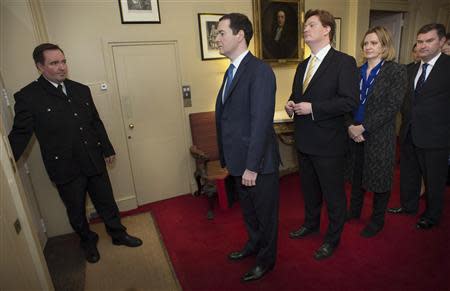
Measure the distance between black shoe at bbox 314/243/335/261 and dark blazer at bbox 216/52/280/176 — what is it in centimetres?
87

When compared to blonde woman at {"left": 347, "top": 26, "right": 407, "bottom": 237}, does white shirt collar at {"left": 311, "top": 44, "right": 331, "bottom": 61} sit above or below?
above

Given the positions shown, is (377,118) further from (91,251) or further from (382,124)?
(91,251)

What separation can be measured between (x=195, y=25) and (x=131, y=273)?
2.50m

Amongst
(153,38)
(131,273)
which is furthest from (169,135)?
(131,273)

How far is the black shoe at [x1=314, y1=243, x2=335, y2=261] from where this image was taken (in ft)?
6.66

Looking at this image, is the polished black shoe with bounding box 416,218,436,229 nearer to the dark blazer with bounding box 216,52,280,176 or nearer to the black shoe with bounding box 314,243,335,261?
the black shoe with bounding box 314,243,335,261

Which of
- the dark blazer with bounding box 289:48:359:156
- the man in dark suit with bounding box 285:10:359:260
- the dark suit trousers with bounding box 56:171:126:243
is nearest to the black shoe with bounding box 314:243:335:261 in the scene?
the man in dark suit with bounding box 285:10:359:260

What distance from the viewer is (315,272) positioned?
1.91 m

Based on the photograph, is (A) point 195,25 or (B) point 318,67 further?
(A) point 195,25

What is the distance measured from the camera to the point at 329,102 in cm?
169

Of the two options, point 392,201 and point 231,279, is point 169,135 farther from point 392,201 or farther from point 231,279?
point 392,201

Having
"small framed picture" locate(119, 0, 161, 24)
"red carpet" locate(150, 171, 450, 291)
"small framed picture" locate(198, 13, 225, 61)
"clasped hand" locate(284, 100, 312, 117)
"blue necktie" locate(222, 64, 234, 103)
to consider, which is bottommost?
"red carpet" locate(150, 171, 450, 291)

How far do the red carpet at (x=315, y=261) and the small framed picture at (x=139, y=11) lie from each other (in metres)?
2.06

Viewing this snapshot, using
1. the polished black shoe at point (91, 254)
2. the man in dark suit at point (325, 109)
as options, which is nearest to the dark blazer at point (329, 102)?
the man in dark suit at point (325, 109)
